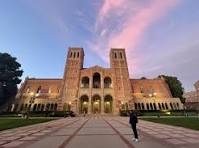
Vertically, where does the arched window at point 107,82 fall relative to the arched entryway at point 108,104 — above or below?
above

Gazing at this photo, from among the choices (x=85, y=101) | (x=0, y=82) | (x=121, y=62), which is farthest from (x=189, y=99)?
(x=0, y=82)

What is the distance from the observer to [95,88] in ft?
214

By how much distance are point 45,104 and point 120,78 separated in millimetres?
27400

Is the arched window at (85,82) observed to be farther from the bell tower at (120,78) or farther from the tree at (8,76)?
the tree at (8,76)

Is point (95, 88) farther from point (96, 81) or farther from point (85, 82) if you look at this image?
point (96, 81)

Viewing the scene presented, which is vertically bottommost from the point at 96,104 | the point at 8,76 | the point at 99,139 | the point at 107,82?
the point at 99,139

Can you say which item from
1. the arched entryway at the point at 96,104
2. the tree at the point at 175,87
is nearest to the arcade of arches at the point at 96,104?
the arched entryway at the point at 96,104

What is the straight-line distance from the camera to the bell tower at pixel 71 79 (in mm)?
62322

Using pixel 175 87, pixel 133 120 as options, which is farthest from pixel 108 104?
pixel 133 120

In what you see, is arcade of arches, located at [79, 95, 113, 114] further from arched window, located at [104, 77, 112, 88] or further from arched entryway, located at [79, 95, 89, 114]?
arched window, located at [104, 77, 112, 88]

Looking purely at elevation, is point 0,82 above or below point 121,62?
below

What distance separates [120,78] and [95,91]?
1078 centimetres

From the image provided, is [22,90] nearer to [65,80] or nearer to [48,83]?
[48,83]

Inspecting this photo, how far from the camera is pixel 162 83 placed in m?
74.9
